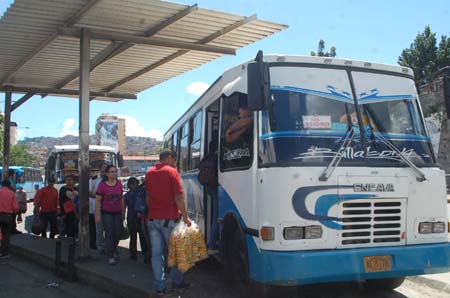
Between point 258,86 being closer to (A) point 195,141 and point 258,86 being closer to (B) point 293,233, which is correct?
(B) point 293,233

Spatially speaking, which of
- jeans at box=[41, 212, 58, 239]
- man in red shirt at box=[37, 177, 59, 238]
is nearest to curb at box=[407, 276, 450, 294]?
man in red shirt at box=[37, 177, 59, 238]

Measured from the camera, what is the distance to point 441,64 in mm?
46281

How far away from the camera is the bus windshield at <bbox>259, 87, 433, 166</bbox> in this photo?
18.1 feet

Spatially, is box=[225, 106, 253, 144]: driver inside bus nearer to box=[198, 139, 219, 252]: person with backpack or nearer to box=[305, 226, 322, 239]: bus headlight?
box=[198, 139, 219, 252]: person with backpack

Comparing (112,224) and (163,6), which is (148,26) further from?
(112,224)

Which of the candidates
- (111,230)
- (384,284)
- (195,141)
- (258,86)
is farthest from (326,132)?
(111,230)

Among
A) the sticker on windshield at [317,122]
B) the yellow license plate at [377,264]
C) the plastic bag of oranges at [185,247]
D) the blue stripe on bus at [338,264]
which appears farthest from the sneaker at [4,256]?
the yellow license plate at [377,264]

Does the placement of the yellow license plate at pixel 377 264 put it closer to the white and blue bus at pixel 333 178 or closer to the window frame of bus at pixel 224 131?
the white and blue bus at pixel 333 178

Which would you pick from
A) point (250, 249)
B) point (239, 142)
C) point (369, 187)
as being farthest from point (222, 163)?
point (369, 187)

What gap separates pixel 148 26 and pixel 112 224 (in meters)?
3.91

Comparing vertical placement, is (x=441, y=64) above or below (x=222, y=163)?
above

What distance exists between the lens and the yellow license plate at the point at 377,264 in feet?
17.7

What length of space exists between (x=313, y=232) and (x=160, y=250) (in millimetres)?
2218

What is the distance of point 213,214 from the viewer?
25.0ft
